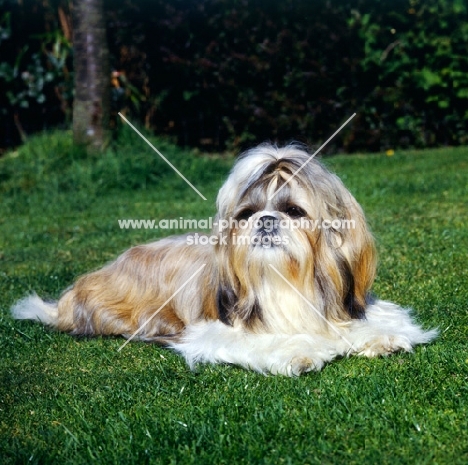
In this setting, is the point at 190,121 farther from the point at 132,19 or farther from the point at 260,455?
the point at 260,455

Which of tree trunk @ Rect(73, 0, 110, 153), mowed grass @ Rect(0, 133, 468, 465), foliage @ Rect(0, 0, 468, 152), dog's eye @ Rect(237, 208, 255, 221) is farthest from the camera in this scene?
foliage @ Rect(0, 0, 468, 152)

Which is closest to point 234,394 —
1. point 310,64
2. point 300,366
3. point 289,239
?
point 300,366

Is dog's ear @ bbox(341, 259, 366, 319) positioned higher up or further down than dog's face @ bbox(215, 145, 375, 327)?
further down

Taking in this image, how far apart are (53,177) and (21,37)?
3995 millimetres

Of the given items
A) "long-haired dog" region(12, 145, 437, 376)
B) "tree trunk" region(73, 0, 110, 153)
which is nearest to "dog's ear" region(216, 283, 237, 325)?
"long-haired dog" region(12, 145, 437, 376)

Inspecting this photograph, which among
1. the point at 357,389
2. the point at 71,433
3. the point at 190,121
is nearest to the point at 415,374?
the point at 357,389

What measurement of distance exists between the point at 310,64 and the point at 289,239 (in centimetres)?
856

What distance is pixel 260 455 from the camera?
3104 mm

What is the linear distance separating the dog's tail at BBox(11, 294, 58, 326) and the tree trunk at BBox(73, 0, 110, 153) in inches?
221

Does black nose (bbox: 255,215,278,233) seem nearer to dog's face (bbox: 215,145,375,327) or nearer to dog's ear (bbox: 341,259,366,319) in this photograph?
dog's face (bbox: 215,145,375,327)

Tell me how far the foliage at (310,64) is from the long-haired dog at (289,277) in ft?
26.3

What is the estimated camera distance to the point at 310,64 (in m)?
12.3

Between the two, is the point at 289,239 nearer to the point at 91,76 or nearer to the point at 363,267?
the point at 363,267

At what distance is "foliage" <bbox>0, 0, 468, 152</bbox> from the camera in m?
12.3
